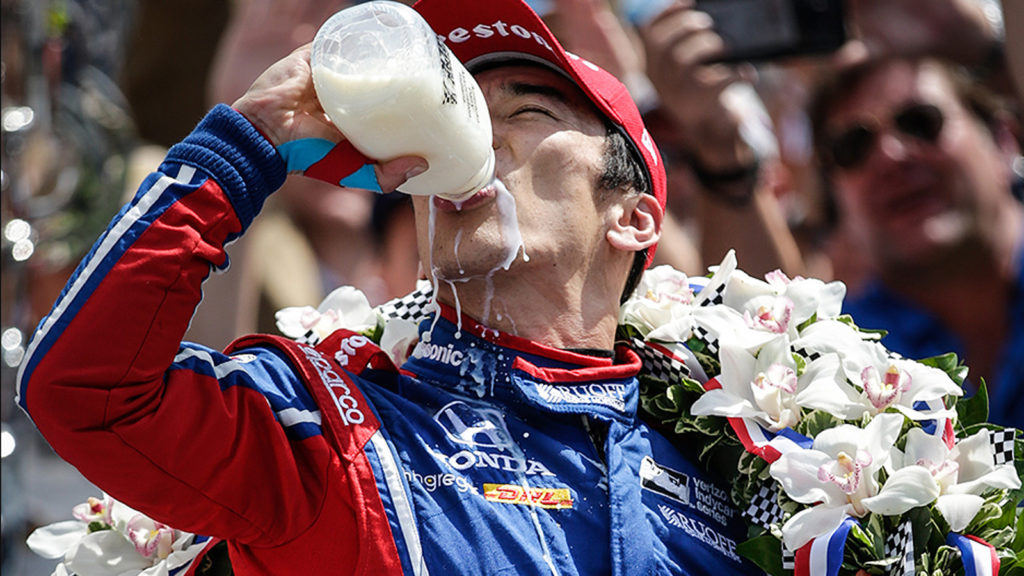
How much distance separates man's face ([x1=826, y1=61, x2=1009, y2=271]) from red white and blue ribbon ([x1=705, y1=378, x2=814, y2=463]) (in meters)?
2.15

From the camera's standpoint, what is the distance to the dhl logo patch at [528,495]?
2.41 meters

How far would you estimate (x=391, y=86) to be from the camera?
2.19 metres

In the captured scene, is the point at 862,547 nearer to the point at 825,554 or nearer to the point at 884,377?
the point at 825,554

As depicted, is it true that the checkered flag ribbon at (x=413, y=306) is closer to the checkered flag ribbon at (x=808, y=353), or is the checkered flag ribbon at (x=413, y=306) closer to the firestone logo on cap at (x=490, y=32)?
the firestone logo on cap at (x=490, y=32)

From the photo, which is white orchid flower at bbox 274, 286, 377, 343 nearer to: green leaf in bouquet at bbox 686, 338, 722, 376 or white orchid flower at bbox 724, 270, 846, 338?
green leaf in bouquet at bbox 686, 338, 722, 376

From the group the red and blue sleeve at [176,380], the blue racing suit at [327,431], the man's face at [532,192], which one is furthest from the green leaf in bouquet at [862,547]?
the red and blue sleeve at [176,380]

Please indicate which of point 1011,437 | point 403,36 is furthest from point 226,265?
point 1011,437

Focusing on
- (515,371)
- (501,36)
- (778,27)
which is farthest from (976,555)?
(778,27)

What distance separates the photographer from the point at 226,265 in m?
2.26

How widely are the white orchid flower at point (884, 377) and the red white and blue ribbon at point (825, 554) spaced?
0.30m

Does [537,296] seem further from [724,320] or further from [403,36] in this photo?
[403,36]

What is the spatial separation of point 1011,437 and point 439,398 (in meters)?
1.15

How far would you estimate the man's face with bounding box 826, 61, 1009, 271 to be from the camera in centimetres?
454

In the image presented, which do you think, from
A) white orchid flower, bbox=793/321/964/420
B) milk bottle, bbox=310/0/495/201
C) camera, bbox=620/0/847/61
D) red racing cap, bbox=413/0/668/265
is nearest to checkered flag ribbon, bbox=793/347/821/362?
white orchid flower, bbox=793/321/964/420
